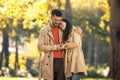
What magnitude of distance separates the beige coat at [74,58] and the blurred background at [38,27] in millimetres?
6056

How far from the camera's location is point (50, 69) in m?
9.05

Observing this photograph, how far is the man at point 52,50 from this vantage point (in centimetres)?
898

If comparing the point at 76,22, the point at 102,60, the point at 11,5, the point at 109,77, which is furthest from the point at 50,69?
the point at 102,60

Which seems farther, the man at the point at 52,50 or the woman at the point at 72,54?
the woman at the point at 72,54

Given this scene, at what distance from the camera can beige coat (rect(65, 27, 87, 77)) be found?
921 centimetres

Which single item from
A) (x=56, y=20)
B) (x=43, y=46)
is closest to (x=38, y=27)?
(x=43, y=46)

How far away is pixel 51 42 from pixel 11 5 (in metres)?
11.2

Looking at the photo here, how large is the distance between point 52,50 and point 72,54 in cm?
46

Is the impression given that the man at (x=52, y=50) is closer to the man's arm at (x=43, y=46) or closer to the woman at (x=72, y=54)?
the man's arm at (x=43, y=46)

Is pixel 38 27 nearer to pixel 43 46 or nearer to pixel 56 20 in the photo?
pixel 43 46

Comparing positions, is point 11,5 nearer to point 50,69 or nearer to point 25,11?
point 25,11

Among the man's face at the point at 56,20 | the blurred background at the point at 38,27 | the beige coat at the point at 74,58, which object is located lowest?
the beige coat at the point at 74,58

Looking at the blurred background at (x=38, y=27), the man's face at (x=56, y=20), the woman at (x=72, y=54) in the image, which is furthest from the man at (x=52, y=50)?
the blurred background at (x=38, y=27)

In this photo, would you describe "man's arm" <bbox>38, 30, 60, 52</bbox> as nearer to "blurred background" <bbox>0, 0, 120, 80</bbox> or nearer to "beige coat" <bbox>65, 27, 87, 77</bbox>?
"beige coat" <bbox>65, 27, 87, 77</bbox>
